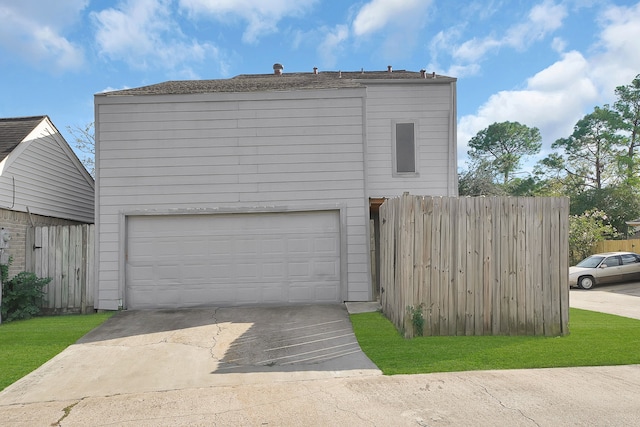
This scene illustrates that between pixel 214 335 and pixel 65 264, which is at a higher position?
pixel 65 264

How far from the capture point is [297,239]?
32.3ft

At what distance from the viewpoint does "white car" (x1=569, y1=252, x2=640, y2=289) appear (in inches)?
636

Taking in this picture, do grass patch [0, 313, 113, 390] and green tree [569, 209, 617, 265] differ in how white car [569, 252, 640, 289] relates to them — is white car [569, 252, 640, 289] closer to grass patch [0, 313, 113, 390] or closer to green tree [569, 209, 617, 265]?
green tree [569, 209, 617, 265]

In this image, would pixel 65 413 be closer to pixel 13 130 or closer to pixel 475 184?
pixel 13 130

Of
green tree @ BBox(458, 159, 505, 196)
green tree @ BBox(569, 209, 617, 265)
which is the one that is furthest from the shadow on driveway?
green tree @ BBox(458, 159, 505, 196)

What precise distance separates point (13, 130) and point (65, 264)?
472 cm

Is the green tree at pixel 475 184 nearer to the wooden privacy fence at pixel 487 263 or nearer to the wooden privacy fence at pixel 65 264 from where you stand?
the wooden privacy fence at pixel 487 263

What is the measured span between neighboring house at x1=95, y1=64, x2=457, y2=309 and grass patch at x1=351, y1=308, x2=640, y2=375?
2716 millimetres

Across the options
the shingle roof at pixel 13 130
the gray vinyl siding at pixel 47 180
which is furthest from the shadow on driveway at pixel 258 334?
the shingle roof at pixel 13 130

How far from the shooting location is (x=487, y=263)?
6934 mm

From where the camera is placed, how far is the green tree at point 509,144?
142ft

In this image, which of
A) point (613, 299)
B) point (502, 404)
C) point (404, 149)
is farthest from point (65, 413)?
point (613, 299)

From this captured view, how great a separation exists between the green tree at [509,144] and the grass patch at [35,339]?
132ft

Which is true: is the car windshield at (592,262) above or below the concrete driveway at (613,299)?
above
